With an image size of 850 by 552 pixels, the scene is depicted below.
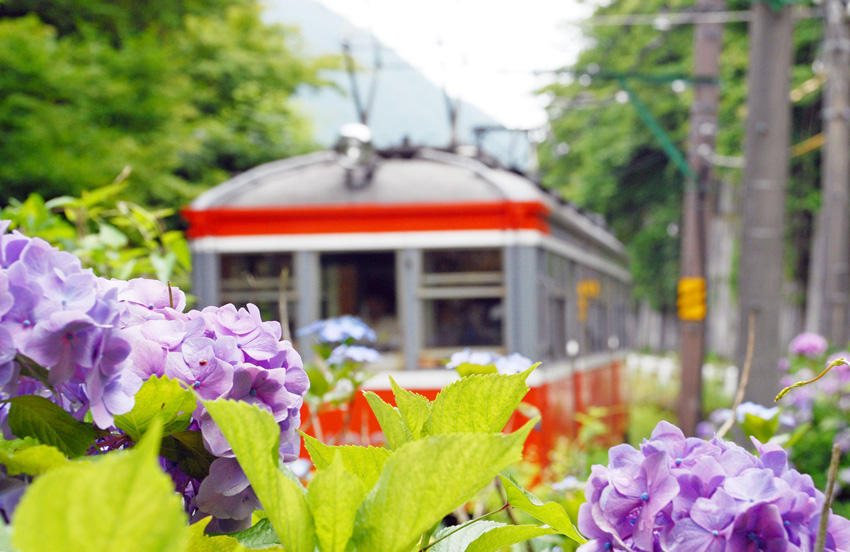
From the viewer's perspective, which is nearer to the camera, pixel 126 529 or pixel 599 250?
pixel 126 529

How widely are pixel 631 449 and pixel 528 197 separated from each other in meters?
4.80

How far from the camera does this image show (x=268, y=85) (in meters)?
16.9

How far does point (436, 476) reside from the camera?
1.69ft

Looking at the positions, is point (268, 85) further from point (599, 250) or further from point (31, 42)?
point (599, 250)

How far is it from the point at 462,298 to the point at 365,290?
669mm

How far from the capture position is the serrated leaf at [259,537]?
62 centimetres

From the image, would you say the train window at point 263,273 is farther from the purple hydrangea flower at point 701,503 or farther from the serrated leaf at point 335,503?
the serrated leaf at point 335,503

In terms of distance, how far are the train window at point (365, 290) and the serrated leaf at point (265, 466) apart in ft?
16.8

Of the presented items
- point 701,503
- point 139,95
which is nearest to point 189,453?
point 701,503

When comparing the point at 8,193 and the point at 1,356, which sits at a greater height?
the point at 8,193

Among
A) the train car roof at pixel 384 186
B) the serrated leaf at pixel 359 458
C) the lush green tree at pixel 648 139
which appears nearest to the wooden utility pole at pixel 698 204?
the train car roof at pixel 384 186

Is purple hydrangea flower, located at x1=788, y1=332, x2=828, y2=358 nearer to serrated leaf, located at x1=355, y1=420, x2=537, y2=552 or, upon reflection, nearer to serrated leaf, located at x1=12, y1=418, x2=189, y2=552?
serrated leaf, located at x1=355, y1=420, x2=537, y2=552

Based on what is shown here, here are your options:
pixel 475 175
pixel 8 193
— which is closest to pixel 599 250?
pixel 475 175

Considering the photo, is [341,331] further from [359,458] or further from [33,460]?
[33,460]
